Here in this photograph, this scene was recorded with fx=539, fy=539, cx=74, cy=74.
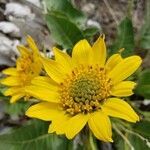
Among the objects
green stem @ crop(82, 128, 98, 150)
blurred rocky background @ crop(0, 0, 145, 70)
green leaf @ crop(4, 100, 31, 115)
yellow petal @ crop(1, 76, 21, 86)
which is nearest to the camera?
green stem @ crop(82, 128, 98, 150)

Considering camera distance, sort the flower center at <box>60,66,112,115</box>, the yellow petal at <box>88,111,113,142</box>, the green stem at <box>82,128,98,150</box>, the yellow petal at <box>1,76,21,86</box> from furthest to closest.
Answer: the yellow petal at <box>1,76,21,86</box> < the green stem at <box>82,128,98,150</box> < the flower center at <box>60,66,112,115</box> < the yellow petal at <box>88,111,113,142</box>

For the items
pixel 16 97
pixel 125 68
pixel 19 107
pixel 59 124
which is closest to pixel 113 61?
pixel 125 68

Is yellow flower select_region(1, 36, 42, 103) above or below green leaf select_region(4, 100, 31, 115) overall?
above

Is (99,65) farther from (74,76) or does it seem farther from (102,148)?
(102,148)

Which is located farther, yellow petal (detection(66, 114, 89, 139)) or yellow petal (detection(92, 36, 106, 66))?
yellow petal (detection(92, 36, 106, 66))

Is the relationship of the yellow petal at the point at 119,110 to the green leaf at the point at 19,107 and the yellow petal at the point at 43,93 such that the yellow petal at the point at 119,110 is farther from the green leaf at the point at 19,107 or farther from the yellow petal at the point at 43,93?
the green leaf at the point at 19,107

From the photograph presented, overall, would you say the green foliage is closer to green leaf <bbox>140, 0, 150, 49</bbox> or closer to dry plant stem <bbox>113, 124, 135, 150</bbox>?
green leaf <bbox>140, 0, 150, 49</bbox>

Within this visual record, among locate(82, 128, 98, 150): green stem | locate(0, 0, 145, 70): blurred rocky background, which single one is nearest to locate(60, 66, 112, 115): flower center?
locate(82, 128, 98, 150): green stem
